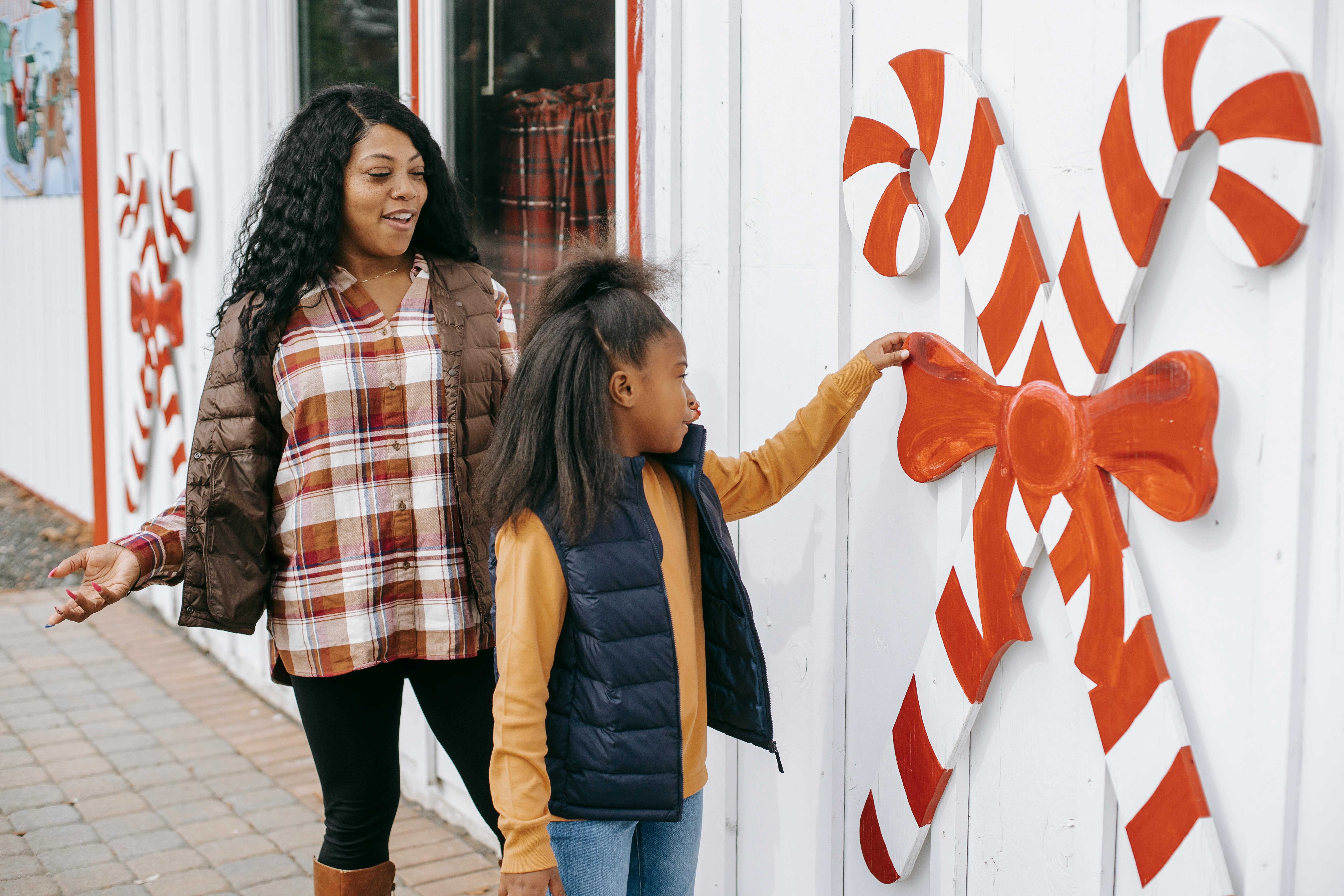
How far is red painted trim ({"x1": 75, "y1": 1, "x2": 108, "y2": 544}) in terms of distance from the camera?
6.78 metres

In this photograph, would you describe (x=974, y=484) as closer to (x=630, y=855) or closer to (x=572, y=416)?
(x=572, y=416)

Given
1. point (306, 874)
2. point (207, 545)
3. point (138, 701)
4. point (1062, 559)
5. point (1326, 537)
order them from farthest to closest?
point (138, 701), point (306, 874), point (207, 545), point (1062, 559), point (1326, 537)

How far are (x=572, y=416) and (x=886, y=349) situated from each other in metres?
0.58

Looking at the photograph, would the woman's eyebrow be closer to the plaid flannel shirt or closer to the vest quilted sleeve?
the plaid flannel shirt

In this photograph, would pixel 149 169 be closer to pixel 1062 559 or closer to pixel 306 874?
pixel 306 874

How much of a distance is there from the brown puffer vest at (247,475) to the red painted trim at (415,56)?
1.72m

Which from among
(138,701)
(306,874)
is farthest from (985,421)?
(138,701)

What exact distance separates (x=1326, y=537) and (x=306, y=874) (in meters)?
3.09

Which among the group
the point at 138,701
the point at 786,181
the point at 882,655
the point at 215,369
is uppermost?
the point at 786,181

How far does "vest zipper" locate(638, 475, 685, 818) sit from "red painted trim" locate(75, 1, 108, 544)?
5768mm

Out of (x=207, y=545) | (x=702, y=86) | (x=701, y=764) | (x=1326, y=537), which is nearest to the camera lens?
(x=1326, y=537)

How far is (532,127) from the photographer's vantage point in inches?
140

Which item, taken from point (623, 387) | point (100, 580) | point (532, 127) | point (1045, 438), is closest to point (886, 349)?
point (1045, 438)

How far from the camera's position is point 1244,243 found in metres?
1.51
